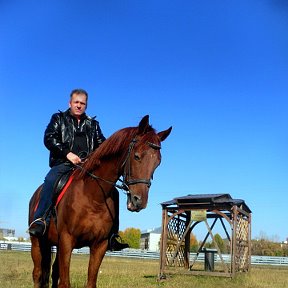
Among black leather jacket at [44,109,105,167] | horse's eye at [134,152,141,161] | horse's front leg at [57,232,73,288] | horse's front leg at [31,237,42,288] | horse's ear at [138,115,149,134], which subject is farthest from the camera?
horse's front leg at [31,237,42,288]

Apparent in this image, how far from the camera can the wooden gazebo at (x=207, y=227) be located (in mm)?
15625

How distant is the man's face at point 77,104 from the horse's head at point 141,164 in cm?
134

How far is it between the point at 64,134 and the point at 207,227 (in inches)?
473

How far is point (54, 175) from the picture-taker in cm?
568

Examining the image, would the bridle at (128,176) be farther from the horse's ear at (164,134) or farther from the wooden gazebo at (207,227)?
the wooden gazebo at (207,227)

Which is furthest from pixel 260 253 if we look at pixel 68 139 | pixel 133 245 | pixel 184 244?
pixel 68 139

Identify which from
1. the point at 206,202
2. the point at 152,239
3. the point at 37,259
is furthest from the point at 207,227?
the point at 152,239

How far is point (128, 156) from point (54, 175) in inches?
A: 53.4

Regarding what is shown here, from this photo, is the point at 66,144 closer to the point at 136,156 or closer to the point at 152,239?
the point at 136,156

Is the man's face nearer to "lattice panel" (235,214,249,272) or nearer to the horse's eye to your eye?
the horse's eye

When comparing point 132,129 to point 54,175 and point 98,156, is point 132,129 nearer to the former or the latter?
point 98,156

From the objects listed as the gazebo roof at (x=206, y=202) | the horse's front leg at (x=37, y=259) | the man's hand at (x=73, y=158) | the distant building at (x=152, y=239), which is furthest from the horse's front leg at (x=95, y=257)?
the distant building at (x=152, y=239)

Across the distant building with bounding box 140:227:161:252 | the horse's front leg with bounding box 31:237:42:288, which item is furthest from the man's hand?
the distant building with bounding box 140:227:161:252

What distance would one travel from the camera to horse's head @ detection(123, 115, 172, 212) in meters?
4.44
